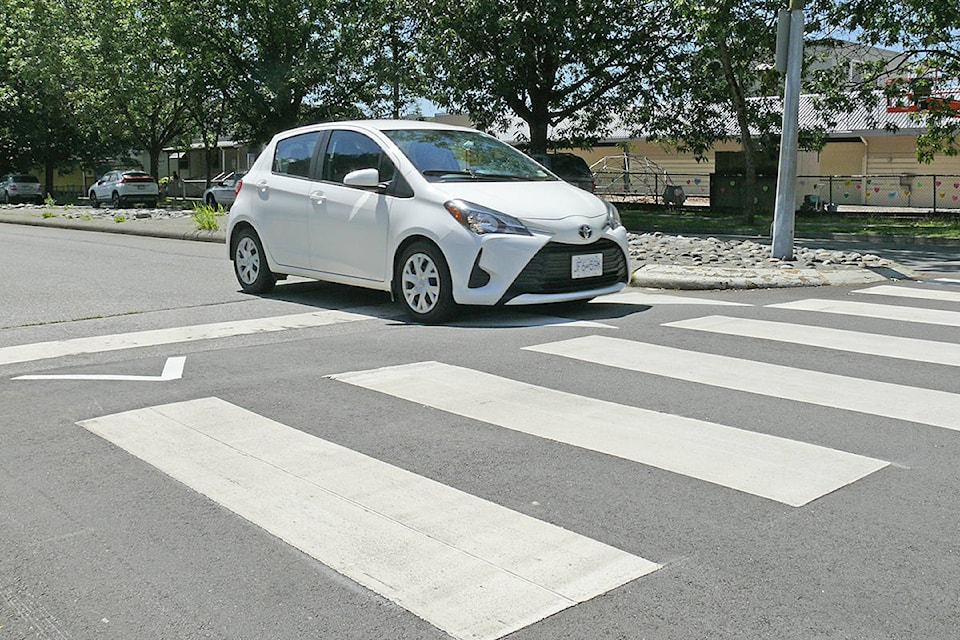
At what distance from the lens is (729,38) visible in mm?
22766

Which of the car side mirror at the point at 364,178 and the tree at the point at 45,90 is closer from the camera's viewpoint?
the car side mirror at the point at 364,178

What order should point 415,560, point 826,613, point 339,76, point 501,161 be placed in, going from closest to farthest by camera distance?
1. point 826,613
2. point 415,560
3. point 501,161
4. point 339,76

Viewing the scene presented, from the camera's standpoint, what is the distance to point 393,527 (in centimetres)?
397

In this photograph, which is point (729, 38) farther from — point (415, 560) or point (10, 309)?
point (415, 560)

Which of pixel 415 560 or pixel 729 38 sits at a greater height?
pixel 729 38

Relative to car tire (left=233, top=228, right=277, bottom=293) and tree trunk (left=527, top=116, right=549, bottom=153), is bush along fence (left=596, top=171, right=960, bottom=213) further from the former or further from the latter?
car tire (left=233, top=228, right=277, bottom=293)

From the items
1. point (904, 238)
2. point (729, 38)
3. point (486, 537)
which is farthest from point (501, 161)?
point (729, 38)

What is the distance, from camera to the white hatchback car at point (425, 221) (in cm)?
854

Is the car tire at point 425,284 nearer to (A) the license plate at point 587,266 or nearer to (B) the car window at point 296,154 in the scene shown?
(A) the license plate at point 587,266

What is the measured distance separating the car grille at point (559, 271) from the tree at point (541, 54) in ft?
59.2

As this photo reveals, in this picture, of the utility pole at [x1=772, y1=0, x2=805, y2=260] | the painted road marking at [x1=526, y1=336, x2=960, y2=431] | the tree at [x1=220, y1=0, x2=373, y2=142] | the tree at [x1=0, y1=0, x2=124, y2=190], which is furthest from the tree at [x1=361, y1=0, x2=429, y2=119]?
the painted road marking at [x1=526, y1=336, x2=960, y2=431]

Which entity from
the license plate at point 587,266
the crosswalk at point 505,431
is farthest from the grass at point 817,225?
the crosswalk at point 505,431

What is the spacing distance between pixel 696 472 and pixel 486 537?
117cm

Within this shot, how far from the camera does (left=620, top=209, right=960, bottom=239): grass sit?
70.7ft
